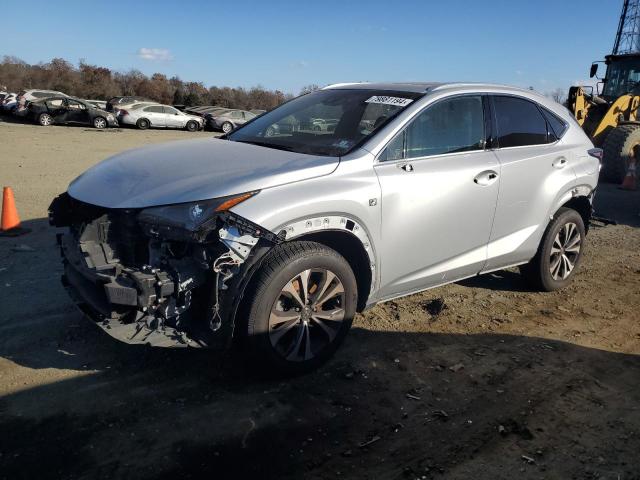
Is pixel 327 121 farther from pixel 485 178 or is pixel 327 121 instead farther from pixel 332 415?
pixel 332 415

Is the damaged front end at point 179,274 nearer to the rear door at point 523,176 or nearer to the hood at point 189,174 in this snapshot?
the hood at point 189,174

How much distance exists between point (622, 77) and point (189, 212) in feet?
44.6

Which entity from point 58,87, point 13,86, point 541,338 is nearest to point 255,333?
point 541,338

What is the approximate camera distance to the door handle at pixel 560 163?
16.1 ft

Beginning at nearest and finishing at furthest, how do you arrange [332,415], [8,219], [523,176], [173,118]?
[332,415] < [523,176] < [8,219] < [173,118]

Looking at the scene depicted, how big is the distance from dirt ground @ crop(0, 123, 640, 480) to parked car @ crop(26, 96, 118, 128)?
24484 millimetres

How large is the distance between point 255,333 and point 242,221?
693 millimetres

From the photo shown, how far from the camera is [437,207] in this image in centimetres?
399

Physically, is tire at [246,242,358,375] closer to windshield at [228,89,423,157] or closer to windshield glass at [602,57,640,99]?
windshield at [228,89,423,157]

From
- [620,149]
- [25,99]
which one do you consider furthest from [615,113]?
[25,99]

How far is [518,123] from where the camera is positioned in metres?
4.77

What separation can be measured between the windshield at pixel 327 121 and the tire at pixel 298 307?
2.59ft

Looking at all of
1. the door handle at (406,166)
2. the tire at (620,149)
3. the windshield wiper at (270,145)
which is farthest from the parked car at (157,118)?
the door handle at (406,166)

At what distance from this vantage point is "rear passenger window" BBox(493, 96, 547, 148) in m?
4.60
